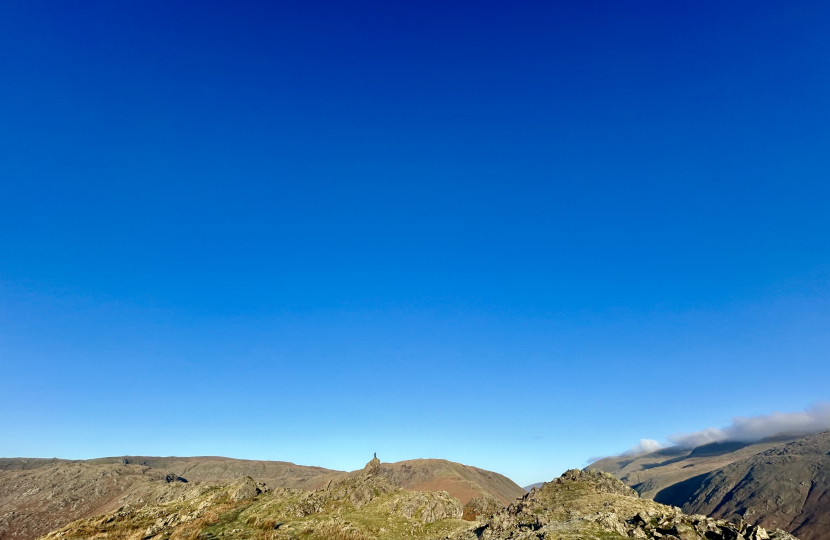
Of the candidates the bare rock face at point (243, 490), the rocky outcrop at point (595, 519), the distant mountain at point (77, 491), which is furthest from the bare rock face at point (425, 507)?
the distant mountain at point (77, 491)

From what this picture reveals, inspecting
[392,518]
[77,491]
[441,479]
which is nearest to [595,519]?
[392,518]

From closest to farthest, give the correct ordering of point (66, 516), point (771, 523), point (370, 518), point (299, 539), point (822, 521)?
1. point (299, 539)
2. point (370, 518)
3. point (66, 516)
4. point (822, 521)
5. point (771, 523)

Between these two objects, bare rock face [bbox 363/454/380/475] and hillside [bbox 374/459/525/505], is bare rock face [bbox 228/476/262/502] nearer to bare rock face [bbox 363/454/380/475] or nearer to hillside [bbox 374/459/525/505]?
bare rock face [bbox 363/454/380/475]

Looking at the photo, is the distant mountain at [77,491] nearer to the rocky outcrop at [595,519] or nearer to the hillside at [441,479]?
the hillside at [441,479]

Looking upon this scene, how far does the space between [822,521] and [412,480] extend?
568ft

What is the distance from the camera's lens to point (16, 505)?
5005 inches

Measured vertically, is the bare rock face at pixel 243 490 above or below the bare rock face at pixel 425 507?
above

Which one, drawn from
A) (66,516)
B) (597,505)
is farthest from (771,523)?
(66,516)

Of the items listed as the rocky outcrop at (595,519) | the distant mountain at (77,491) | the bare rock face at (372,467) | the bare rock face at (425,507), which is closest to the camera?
the rocky outcrop at (595,519)

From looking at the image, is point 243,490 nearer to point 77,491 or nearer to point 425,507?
point 425,507

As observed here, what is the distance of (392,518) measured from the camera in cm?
4778

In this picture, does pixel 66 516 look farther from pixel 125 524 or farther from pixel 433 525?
pixel 433 525

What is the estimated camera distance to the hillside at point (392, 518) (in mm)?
30297

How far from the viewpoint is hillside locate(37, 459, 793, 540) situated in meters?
30.3
